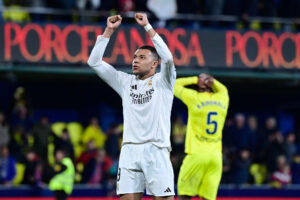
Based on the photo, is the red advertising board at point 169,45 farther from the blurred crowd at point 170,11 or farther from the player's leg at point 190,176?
the player's leg at point 190,176

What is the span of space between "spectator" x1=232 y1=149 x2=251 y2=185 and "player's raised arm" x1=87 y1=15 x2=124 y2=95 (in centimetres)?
1039

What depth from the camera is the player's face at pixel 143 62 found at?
7941mm

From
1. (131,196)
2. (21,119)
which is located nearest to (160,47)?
(131,196)

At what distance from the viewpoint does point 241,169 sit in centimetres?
1838

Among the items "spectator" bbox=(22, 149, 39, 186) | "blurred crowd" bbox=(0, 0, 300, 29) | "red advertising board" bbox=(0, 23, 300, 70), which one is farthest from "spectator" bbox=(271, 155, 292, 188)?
"spectator" bbox=(22, 149, 39, 186)

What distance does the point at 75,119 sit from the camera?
2178 cm

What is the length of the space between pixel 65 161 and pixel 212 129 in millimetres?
3948

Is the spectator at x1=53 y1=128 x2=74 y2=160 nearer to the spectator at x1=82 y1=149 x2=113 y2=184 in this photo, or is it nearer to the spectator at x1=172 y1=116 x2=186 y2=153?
the spectator at x1=82 y1=149 x2=113 y2=184

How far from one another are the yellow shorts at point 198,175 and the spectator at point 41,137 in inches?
281

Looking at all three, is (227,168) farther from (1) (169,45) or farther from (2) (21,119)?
(2) (21,119)

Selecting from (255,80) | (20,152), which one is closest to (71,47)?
(20,152)

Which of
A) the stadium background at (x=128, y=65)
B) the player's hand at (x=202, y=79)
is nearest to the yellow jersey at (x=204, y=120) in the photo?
the player's hand at (x=202, y=79)

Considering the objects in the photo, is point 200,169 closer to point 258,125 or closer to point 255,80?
point 255,80

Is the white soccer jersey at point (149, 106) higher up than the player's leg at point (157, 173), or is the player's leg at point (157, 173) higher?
the white soccer jersey at point (149, 106)
